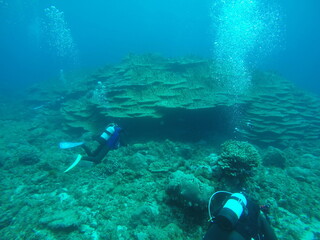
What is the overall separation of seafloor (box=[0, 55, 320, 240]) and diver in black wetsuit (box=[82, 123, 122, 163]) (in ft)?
0.80

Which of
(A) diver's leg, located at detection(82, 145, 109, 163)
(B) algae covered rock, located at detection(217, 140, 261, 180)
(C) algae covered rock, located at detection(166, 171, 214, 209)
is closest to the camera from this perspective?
(C) algae covered rock, located at detection(166, 171, 214, 209)

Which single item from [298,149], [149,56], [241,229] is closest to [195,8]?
[149,56]

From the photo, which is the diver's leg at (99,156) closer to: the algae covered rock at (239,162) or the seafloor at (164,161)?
the seafloor at (164,161)

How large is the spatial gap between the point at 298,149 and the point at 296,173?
389cm

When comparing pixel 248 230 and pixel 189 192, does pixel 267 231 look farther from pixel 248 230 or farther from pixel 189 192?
pixel 189 192

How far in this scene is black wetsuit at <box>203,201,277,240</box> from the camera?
8.24ft

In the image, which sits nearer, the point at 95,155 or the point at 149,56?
the point at 95,155

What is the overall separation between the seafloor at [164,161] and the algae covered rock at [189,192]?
0.02 m

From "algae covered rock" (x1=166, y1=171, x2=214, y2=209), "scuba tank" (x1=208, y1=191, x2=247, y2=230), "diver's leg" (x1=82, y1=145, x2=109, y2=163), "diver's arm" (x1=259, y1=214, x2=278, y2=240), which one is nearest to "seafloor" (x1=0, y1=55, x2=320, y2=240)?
"algae covered rock" (x1=166, y1=171, x2=214, y2=209)

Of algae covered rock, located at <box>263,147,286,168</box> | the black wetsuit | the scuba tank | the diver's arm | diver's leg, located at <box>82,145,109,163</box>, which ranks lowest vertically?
algae covered rock, located at <box>263,147,286,168</box>

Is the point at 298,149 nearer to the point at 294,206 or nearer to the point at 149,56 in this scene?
the point at 294,206

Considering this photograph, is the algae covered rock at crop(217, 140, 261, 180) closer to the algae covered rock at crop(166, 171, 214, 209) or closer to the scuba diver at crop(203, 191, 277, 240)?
the algae covered rock at crop(166, 171, 214, 209)

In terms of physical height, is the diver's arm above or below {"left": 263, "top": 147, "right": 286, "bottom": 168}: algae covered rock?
above

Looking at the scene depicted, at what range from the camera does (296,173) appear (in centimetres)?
658
